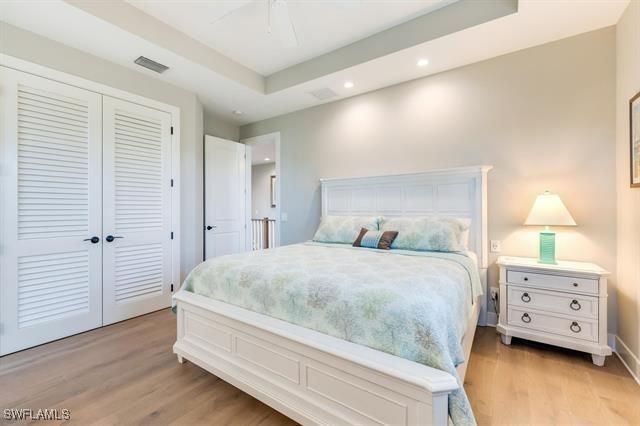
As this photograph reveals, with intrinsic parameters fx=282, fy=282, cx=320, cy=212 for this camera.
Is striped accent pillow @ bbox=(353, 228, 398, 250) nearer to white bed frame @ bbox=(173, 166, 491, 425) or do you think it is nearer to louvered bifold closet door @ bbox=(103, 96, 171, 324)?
white bed frame @ bbox=(173, 166, 491, 425)

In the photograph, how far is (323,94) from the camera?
368cm

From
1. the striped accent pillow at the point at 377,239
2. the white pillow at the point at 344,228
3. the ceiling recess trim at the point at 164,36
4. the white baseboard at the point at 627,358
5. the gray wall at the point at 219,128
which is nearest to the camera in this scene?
the white baseboard at the point at 627,358

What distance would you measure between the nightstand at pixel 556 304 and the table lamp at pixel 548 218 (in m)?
0.11

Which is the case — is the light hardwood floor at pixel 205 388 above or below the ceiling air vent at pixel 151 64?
below

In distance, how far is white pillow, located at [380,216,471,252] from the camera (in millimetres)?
2480

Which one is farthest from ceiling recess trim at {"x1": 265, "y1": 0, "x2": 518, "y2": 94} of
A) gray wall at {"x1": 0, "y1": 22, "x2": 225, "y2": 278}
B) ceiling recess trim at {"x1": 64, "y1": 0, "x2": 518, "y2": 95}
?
gray wall at {"x1": 0, "y1": 22, "x2": 225, "y2": 278}

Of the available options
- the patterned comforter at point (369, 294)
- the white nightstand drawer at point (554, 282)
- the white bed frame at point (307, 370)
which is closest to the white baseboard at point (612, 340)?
the white nightstand drawer at point (554, 282)

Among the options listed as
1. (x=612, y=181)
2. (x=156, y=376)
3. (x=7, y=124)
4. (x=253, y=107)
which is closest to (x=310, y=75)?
(x=253, y=107)

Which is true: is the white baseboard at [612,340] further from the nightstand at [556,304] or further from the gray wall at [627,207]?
the nightstand at [556,304]

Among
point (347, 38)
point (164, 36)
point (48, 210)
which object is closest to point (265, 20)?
point (347, 38)

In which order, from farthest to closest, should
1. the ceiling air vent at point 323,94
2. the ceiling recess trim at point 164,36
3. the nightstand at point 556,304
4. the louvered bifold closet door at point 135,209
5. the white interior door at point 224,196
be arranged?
1. the white interior door at point 224,196
2. the ceiling air vent at point 323,94
3. the louvered bifold closet door at point 135,209
4. the ceiling recess trim at point 164,36
5. the nightstand at point 556,304

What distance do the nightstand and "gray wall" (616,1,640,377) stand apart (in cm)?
16

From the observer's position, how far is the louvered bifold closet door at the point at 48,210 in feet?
7.53

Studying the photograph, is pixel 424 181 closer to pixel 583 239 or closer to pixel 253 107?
pixel 583 239
